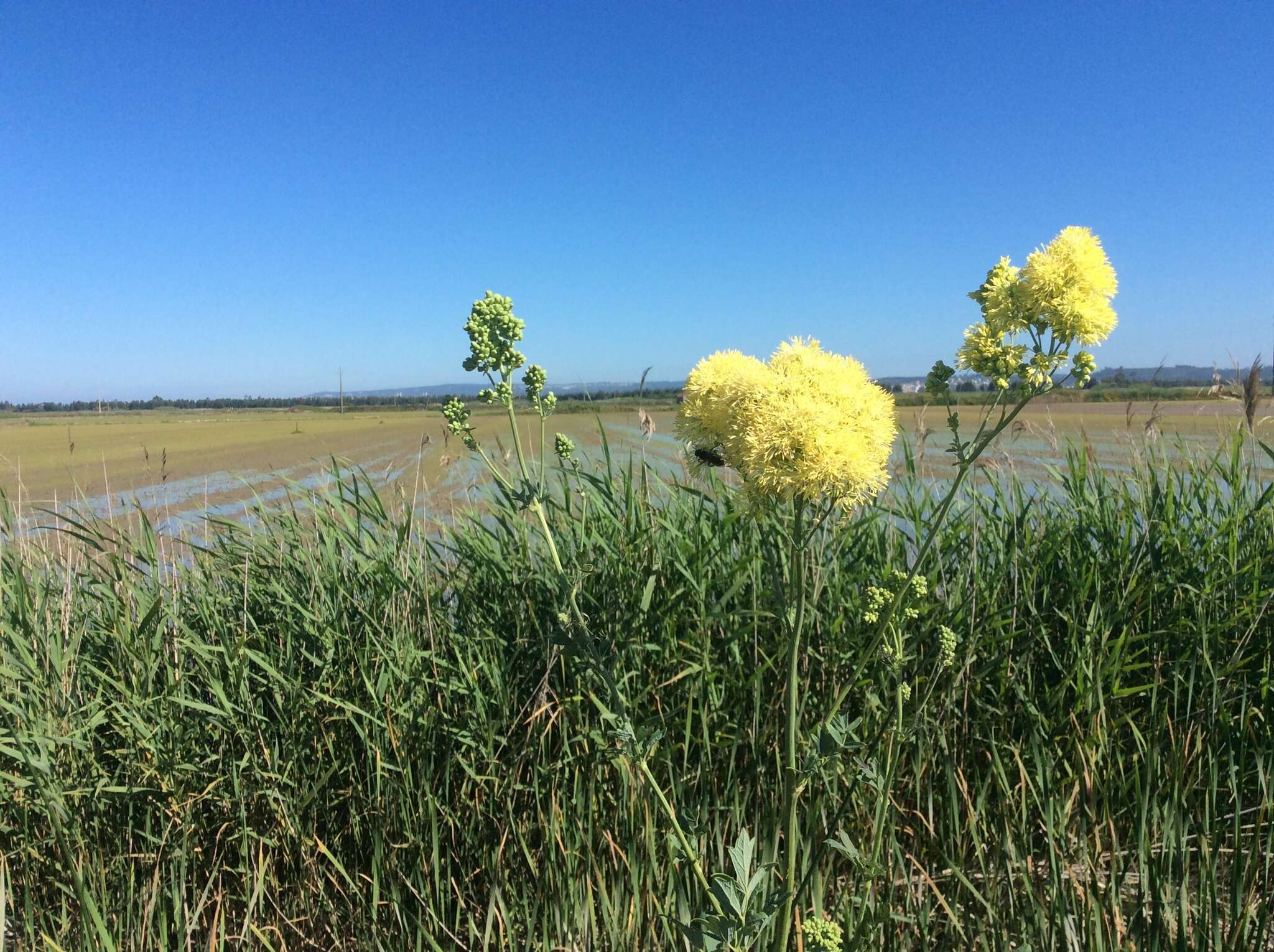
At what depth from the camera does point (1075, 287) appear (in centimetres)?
193

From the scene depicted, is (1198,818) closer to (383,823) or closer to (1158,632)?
(1158,632)

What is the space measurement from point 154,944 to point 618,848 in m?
1.60

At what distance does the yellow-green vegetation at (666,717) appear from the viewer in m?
2.02

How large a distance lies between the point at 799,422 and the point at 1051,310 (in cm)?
88

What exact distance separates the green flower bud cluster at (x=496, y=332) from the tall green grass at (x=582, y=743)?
971 mm

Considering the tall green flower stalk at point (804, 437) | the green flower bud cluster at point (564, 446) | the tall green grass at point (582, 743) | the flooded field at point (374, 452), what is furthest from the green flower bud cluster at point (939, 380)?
the green flower bud cluster at point (564, 446)

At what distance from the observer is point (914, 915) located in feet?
6.90

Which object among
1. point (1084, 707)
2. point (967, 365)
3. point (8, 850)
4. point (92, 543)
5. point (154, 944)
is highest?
point (967, 365)

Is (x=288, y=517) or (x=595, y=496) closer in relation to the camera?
(x=595, y=496)

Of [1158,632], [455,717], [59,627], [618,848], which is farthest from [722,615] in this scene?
[59,627]

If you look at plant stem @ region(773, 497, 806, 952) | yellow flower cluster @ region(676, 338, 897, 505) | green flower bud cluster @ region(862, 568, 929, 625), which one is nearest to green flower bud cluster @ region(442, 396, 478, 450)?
yellow flower cluster @ region(676, 338, 897, 505)

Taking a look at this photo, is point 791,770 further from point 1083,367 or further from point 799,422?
point 1083,367

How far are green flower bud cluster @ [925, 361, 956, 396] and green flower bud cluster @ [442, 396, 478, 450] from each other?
145 cm

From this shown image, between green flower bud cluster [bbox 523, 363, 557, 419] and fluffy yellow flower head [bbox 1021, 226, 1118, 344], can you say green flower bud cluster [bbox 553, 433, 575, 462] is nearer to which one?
green flower bud cluster [bbox 523, 363, 557, 419]
